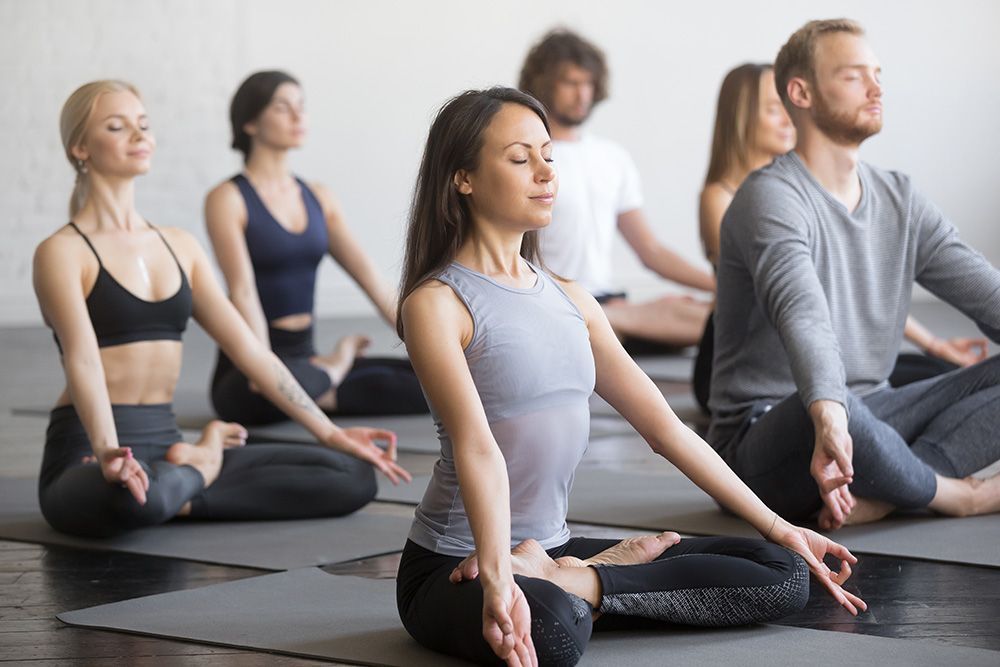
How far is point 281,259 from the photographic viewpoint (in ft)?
12.7

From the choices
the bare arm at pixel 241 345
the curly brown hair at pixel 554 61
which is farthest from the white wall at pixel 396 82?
the bare arm at pixel 241 345

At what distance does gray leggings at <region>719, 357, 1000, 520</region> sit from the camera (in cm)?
247

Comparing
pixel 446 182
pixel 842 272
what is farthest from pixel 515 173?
pixel 842 272

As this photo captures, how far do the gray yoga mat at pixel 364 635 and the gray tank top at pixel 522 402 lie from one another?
155 millimetres

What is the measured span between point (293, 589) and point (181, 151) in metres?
5.27

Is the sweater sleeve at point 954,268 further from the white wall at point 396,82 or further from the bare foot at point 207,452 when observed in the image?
the white wall at point 396,82

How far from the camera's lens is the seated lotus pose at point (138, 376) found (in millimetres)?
2570

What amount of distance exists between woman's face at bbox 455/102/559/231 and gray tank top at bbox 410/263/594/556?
96mm

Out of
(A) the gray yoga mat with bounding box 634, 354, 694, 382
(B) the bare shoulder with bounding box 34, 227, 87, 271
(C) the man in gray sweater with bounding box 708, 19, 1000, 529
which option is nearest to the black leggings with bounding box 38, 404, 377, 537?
(B) the bare shoulder with bounding box 34, 227, 87, 271

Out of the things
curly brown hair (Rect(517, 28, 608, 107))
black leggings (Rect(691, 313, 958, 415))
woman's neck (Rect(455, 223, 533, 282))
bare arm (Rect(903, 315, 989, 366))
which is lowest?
black leggings (Rect(691, 313, 958, 415))

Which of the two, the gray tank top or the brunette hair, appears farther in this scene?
the brunette hair

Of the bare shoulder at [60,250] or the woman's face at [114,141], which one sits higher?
the woman's face at [114,141]

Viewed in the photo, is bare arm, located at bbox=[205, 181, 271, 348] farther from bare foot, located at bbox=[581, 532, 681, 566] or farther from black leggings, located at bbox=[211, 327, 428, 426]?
bare foot, located at bbox=[581, 532, 681, 566]

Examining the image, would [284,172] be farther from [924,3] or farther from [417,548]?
[924,3]
